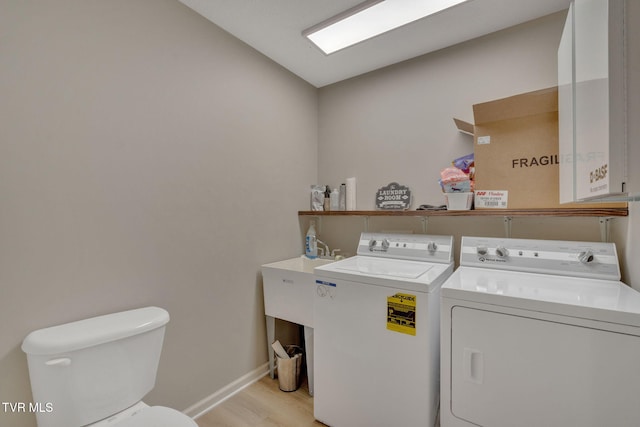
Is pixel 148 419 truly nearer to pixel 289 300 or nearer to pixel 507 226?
pixel 289 300

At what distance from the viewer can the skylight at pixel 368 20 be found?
1.60 meters

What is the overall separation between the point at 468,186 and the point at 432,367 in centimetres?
105

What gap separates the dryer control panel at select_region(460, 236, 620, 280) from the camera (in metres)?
1.35

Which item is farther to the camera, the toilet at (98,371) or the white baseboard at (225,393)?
the white baseboard at (225,393)

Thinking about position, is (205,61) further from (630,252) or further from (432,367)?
(630,252)

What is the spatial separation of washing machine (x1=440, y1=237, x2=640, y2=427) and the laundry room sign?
891mm

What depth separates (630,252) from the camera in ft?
4.19

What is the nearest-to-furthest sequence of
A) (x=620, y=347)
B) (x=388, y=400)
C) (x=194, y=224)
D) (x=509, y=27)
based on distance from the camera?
(x=620, y=347) < (x=388, y=400) < (x=194, y=224) < (x=509, y=27)

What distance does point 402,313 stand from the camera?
135 cm

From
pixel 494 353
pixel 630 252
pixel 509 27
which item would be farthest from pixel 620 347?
pixel 509 27

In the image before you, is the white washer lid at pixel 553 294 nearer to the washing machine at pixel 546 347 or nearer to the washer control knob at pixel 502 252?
the washing machine at pixel 546 347

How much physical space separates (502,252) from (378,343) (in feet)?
2.82

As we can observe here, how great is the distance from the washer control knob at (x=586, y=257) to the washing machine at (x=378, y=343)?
61 centimetres

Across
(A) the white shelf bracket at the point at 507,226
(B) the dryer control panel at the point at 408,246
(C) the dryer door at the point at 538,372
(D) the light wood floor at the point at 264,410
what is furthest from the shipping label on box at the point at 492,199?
(D) the light wood floor at the point at 264,410
